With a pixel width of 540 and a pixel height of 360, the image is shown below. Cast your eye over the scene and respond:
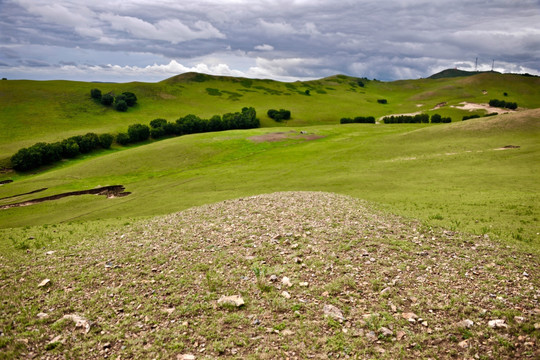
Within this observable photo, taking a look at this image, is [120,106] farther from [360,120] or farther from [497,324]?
[497,324]

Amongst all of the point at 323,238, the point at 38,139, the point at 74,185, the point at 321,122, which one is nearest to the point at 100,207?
the point at 74,185

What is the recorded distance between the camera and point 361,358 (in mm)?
9891

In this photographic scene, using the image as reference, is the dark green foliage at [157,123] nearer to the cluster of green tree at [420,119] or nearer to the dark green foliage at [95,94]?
the dark green foliage at [95,94]

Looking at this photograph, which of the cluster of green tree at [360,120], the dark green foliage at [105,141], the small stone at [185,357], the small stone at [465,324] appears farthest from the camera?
the cluster of green tree at [360,120]

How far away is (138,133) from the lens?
11806 centimetres

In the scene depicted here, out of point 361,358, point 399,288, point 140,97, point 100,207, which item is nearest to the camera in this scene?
point 361,358

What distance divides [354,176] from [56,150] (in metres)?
95.0

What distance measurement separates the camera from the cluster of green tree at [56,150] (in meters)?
85.4

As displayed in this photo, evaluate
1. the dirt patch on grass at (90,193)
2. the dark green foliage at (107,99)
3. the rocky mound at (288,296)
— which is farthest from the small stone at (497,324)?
the dark green foliage at (107,99)

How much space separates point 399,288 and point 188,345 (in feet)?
31.4

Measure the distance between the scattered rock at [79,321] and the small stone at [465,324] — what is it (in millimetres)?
14761

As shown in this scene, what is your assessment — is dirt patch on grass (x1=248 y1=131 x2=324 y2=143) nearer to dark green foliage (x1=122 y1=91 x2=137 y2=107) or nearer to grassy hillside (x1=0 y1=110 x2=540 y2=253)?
grassy hillside (x1=0 y1=110 x2=540 y2=253)

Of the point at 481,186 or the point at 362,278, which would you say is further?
the point at 481,186

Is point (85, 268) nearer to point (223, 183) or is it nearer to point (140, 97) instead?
point (223, 183)
